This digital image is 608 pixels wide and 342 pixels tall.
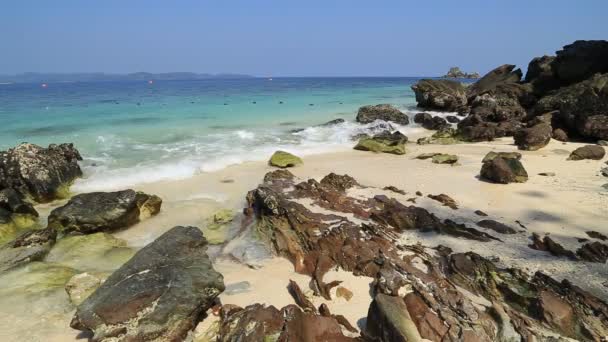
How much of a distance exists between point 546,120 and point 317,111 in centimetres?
1443

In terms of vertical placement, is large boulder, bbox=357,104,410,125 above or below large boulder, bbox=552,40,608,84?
below

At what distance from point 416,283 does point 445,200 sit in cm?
307

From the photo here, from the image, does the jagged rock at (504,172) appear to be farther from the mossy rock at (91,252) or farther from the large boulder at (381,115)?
the large boulder at (381,115)

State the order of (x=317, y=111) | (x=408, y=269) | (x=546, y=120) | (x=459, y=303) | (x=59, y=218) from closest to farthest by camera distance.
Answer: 1. (x=459, y=303)
2. (x=408, y=269)
3. (x=59, y=218)
4. (x=546, y=120)
5. (x=317, y=111)

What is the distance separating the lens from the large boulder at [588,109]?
462 inches

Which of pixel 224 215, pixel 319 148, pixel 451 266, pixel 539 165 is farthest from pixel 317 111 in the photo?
pixel 451 266

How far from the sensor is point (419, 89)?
1040 inches

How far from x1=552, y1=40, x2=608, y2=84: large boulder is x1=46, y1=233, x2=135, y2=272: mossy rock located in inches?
851

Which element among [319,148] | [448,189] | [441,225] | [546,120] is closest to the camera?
[441,225]

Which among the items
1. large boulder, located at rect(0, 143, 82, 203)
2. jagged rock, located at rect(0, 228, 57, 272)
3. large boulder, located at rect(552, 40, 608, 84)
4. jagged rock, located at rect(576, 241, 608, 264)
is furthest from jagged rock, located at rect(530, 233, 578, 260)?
large boulder, located at rect(552, 40, 608, 84)

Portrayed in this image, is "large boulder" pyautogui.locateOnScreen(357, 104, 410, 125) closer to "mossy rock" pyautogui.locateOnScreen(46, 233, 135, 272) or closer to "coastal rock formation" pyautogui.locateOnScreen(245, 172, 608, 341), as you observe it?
"coastal rock formation" pyautogui.locateOnScreen(245, 172, 608, 341)

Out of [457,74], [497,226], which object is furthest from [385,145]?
[457,74]

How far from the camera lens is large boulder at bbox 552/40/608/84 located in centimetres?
1831

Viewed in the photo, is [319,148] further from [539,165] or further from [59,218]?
[59,218]
